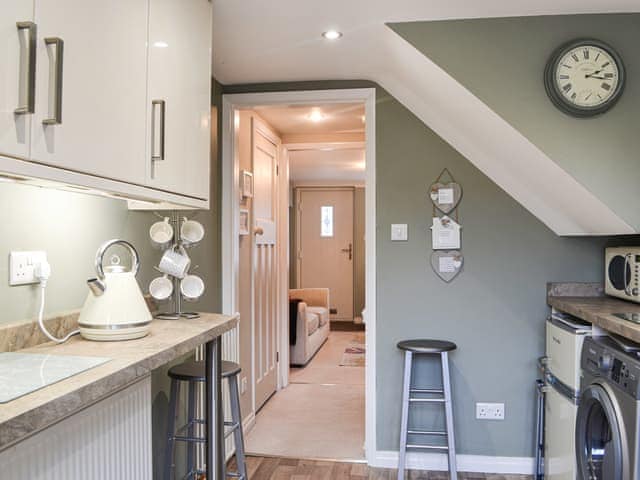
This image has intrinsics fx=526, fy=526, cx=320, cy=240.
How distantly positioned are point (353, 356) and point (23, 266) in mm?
4703

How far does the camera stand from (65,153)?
1.20 m

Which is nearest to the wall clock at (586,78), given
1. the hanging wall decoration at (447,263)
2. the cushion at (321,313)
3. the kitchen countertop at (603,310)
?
the kitchen countertop at (603,310)

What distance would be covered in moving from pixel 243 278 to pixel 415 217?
125 cm

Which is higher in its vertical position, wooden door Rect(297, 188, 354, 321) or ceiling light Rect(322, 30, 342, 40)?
ceiling light Rect(322, 30, 342, 40)

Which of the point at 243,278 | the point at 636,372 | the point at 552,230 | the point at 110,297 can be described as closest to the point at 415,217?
the point at 552,230

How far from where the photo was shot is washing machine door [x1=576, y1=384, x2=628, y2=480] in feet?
5.68

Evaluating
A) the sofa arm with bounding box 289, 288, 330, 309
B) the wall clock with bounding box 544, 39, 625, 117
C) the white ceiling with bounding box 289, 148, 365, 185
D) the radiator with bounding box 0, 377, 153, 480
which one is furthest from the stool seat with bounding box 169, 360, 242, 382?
the sofa arm with bounding box 289, 288, 330, 309

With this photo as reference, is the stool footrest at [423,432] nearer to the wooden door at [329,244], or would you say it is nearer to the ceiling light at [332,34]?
the ceiling light at [332,34]

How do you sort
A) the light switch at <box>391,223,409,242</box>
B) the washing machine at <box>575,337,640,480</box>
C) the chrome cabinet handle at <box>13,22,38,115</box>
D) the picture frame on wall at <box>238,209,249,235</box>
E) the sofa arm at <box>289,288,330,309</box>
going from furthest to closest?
the sofa arm at <box>289,288,330,309</box>, the picture frame on wall at <box>238,209,249,235</box>, the light switch at <box>391,223,409,242</box>, the washing machine at <box>575,337,640,480</box>, the chrome cabinet handle at <box>13,22,38,115</box>

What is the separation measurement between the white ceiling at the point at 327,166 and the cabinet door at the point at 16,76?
402cm

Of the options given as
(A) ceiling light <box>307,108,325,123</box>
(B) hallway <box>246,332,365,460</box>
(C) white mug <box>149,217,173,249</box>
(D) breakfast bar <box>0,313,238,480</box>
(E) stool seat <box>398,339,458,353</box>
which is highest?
(A) ceiling light <box>307,108,325,123</box>

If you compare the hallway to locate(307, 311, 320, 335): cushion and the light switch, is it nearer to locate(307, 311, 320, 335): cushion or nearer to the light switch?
locate(307, 311, 320, 335): cushion

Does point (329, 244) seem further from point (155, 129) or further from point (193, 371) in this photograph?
point (155, 129)

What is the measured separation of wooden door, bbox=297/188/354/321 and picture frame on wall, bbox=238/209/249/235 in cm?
440
